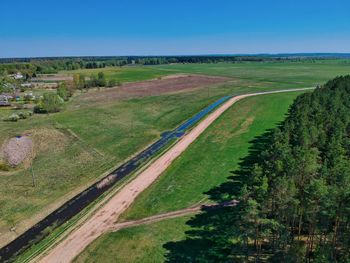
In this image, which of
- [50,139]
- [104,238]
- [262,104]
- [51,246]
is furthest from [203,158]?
[262,104]

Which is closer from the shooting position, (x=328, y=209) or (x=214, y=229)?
(x=328, y=209)

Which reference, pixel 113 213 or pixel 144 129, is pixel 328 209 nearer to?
pixel 113 213

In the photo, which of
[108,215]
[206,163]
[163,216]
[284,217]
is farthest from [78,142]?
[284,217]

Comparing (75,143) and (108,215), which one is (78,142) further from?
(108,215)

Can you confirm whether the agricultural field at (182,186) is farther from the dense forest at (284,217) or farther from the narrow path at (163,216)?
the dense forest at (284,217)

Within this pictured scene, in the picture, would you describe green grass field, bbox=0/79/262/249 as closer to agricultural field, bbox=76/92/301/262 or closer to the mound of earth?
the mound of earth
